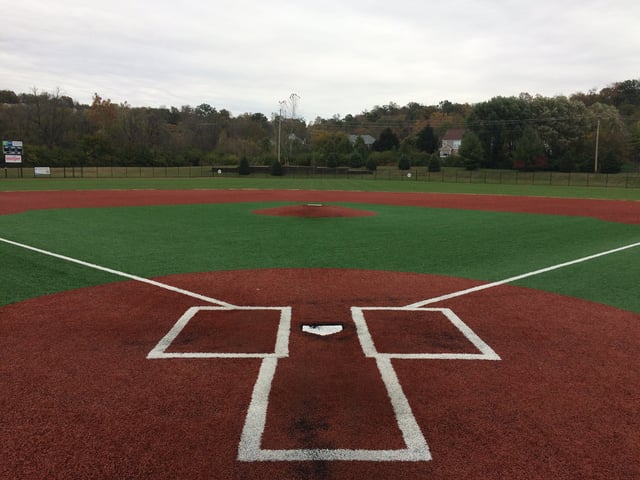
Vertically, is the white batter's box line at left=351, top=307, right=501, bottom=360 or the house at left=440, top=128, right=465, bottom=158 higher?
the house at left=440, top=128, right=465, bottom=158

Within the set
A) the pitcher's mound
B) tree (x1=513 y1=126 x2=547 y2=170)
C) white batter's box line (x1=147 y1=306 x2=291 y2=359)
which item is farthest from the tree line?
white batter's box line (x1=147 y1=306 x2=291 y2=359)

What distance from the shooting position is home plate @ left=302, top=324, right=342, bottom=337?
6145 millimetres

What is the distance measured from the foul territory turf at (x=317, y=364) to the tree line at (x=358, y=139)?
55.7 metres

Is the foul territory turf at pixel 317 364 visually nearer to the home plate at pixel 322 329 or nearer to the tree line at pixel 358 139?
the home plate at pixel 322 329

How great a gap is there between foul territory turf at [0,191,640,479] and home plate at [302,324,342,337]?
0.03 metres

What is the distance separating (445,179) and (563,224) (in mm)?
43746

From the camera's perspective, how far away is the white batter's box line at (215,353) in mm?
5426

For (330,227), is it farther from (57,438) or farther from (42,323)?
(57,438)

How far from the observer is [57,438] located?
3.78 metres

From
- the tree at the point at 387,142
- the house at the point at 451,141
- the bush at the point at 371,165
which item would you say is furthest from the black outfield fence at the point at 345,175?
the house at the point at 451,141

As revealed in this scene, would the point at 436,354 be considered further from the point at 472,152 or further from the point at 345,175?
the point at 472,152

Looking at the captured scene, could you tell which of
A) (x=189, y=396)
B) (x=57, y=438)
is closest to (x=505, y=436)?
(x=189, y=396)

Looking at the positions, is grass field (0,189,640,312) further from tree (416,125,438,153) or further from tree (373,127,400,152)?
tree (373,127,400,152)

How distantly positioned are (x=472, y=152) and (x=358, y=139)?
2194 centimetres
